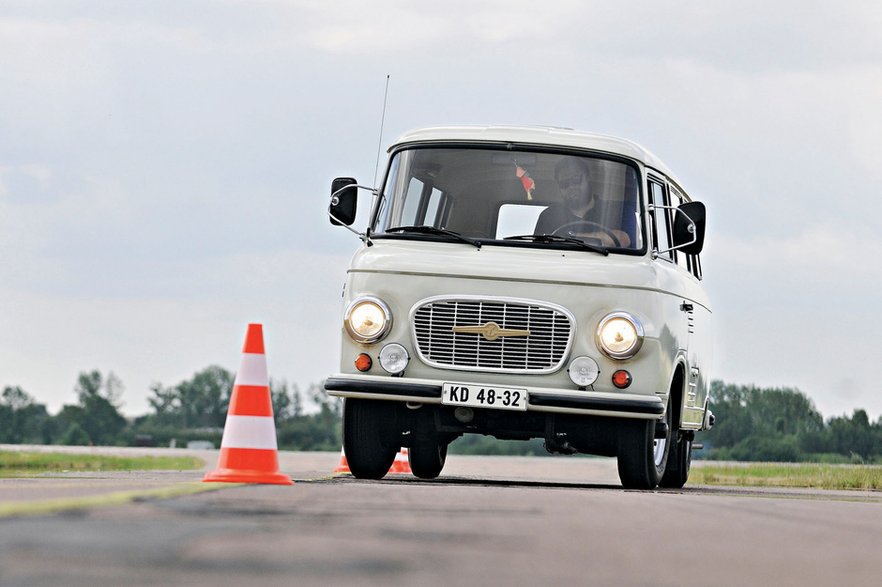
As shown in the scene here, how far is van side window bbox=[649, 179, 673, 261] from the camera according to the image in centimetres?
1154

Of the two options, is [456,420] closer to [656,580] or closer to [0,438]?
[656,580]

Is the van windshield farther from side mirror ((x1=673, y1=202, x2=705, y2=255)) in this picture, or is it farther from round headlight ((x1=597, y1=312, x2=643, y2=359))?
round headlight ((x1=597, y1=312, x2=643, y2=359))

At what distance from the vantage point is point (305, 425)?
9525 cm

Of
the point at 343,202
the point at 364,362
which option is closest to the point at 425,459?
the point at 343,202

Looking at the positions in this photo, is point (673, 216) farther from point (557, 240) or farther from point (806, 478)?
point (806, 478)

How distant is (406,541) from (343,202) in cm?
684

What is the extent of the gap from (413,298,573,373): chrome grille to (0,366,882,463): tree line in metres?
10.8

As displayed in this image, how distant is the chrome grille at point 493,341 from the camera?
10422 millimetres

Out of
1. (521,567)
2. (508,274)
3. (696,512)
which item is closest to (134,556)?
(521,567)

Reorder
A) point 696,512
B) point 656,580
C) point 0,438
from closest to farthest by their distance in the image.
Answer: point 656,580 → point 696,512 → point 0,438

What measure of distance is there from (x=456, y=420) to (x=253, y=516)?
485 cm

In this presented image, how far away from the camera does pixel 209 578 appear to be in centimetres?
383

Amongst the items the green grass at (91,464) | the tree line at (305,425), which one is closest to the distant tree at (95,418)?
the tree line at (305,425)

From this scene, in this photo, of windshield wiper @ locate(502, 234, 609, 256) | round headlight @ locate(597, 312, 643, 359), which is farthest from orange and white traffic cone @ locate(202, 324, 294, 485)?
round headlight @ locate(597, 312, 643, 359)
